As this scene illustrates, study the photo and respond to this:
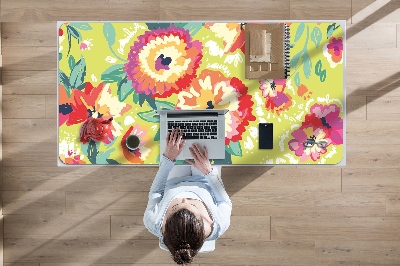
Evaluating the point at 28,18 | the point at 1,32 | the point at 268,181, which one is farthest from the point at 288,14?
the point at 1,32

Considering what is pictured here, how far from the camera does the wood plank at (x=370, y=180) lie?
95.7 inches

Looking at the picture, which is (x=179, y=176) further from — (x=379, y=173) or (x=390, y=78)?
(x=390, y=78)

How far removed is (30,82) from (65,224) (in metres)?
0.90

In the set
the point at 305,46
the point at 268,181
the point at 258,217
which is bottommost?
the point at 258,217

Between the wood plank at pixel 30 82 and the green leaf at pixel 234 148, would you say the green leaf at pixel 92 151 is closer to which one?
the green leaf at pixel 234 148

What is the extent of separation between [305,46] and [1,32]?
1821 millimetres

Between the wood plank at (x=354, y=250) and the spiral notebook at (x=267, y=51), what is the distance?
119 centimetres

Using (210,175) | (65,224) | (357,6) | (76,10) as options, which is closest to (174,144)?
(210,175)

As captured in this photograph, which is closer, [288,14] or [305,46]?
[305,46]

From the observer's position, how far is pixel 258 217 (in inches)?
96.3

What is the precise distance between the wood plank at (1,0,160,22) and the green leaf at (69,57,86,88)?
2.23ft

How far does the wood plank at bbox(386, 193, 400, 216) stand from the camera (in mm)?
2434

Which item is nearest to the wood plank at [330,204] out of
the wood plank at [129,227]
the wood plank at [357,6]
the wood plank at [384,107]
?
the wood plank at [384,107]

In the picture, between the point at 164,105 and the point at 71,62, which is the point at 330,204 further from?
the point at 71,62
